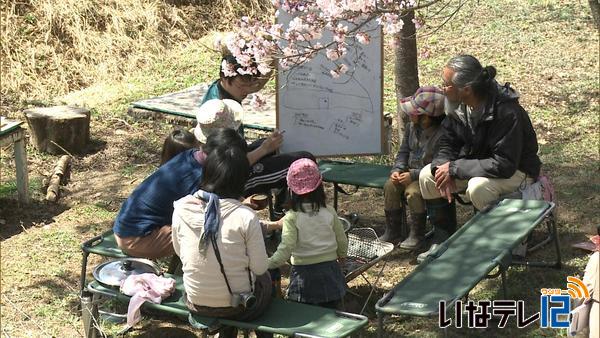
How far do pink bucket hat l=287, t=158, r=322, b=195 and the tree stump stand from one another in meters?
4.64

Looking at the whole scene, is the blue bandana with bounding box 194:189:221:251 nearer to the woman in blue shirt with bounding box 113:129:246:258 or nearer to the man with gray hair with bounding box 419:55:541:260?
the woman in blue shirt with bounding box 113:129:246:258

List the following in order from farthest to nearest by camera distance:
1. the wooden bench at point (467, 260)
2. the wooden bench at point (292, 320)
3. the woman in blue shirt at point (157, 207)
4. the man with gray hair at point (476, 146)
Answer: the man with gray hair at point (476, 146) < the woman in blue shirt at point (157, 207) < the wooden bench at point (467, 260) < the wooden bench at point (292, 320)

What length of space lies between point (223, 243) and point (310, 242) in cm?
67

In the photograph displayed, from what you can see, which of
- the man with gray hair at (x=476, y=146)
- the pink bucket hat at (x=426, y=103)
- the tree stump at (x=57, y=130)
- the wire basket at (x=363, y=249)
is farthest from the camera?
the tree stump at (x=57, y=130)

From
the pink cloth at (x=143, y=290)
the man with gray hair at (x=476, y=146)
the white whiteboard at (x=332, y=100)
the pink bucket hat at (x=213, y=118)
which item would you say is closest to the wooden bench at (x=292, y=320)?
the pink cloth at (x=143, y=290)

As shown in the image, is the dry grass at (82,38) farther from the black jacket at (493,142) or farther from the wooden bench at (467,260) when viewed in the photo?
the wooden bench at (467,260)

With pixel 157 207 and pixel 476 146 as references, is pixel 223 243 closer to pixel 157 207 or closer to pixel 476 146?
pixel 157 207

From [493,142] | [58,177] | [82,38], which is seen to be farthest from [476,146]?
[82,38]

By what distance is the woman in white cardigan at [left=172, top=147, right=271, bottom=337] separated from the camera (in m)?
4.70

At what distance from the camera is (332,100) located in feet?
24.1

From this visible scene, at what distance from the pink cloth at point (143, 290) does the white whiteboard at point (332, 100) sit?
2.41 metres

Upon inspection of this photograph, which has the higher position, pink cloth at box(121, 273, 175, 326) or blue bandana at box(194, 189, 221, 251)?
blue bandana at box(194, 189, 221, 251)

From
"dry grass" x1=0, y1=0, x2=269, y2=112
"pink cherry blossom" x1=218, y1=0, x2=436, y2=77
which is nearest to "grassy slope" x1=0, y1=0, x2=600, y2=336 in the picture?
"dry grass" x1=0, y1=0, x2=269, y2=112

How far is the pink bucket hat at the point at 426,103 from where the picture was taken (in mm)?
6410
